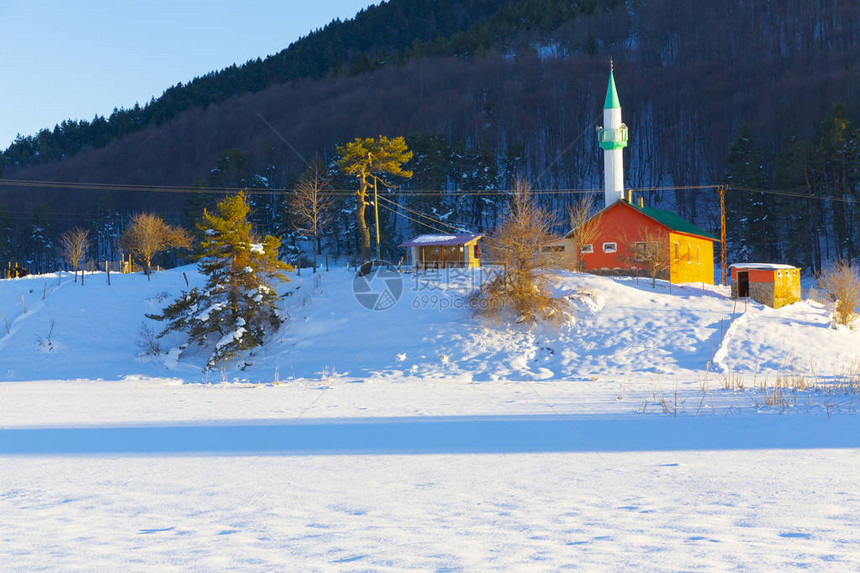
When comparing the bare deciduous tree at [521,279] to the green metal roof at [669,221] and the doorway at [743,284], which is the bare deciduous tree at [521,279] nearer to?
the green metal roof at [669,221]

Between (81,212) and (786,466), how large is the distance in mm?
115732

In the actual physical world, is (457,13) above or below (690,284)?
above

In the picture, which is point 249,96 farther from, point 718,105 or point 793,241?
point 793,241

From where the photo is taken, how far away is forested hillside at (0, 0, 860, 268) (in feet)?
189

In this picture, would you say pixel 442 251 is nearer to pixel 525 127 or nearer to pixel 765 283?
pixel 765 283

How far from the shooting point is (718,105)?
313 feet

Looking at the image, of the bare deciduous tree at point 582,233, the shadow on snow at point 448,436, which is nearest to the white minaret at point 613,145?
the bare deciduous tree at point 582,233

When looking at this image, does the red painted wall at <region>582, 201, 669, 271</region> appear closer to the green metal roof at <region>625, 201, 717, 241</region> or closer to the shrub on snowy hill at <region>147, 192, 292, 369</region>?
the green metal roof at <region>625, 201, 717, 241</region>

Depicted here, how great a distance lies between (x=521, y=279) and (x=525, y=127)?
3187 inches

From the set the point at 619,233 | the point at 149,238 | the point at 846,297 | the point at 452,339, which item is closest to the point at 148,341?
the point at 452,339

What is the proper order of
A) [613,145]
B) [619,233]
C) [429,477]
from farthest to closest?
[613,145]
[619,233]
[429,477]

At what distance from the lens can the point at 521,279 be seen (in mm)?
28344

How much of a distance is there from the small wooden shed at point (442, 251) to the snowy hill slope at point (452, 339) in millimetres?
5140

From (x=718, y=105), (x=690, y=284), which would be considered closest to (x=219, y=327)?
(x=690, y=284)
